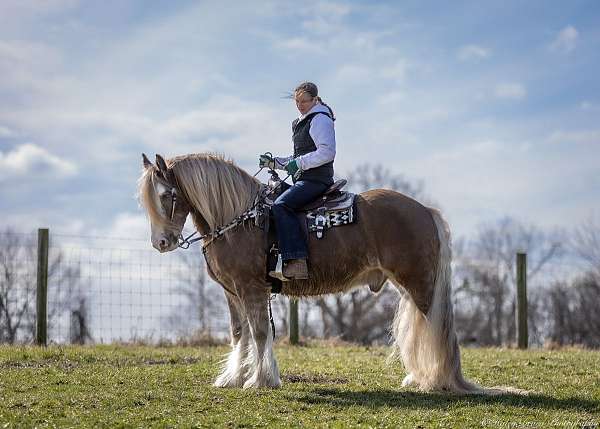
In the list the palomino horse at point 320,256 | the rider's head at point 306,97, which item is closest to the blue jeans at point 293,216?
the palomino horse at point 320,256

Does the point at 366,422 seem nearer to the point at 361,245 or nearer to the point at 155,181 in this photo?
the point at 361,245

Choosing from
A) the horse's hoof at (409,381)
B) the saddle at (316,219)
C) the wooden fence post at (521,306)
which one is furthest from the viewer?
the wooden fence post at (521,306)

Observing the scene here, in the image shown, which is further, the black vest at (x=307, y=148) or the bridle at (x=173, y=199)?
the black vest at (x=307, y=148)

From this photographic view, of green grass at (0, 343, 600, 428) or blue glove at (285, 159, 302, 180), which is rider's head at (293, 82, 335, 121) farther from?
green grass at (0, 343, 600, 428)

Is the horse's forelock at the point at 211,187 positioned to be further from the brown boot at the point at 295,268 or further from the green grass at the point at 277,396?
the green grass at the point at 277,396

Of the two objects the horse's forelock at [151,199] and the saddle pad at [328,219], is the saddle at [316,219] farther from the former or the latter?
the horse's forelock at [151,199]

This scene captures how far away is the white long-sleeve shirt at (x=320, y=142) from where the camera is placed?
27.8 ft

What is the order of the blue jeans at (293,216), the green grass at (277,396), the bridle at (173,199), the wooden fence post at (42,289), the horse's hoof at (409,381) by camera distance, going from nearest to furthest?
the green grass at (277,396) → the blue jeans at (293,216) → the bridle at (173,199) → the horse's hoof at (409,381) → the wooden fence post at (42,289)

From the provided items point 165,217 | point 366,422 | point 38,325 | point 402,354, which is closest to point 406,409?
point 366,422

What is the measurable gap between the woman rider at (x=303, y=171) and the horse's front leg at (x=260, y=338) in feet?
1.47

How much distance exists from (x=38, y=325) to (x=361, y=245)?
743 cm

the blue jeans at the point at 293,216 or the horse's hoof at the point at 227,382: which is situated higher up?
the blue jeans at the point at 293,216

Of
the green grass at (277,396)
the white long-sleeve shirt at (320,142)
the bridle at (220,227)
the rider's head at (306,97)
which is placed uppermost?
the rider's head at (306,97)

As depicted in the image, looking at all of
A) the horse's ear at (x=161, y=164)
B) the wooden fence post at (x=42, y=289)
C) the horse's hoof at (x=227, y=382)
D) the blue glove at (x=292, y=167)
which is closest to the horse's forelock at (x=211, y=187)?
the horse's ear at (x=161, y=164)
